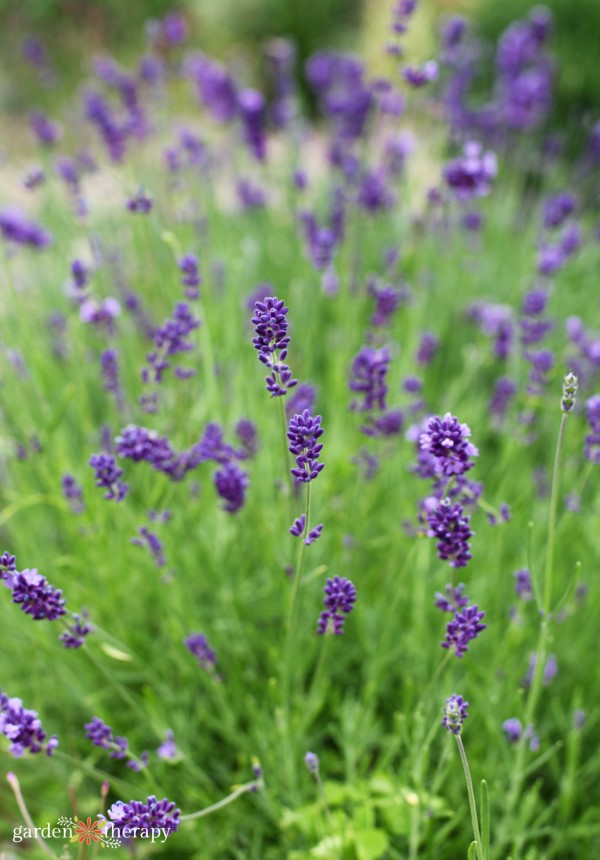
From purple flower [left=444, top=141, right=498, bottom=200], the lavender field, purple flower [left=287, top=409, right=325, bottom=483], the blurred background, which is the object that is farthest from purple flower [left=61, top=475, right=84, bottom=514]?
the blurred background

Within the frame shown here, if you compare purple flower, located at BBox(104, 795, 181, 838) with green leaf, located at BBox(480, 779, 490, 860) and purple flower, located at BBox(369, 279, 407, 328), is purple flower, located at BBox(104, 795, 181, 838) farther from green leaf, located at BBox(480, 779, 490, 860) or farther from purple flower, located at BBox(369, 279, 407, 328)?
purple flower, located at BBox(369, 279, 407, 328)

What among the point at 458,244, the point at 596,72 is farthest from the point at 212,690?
the point at 596,72

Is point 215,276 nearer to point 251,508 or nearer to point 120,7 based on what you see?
point 251,508

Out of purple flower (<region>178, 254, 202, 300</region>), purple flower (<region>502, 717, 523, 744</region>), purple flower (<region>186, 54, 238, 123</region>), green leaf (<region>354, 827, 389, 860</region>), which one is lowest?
green leaf (<region>354, 827, 389, 860</region>)

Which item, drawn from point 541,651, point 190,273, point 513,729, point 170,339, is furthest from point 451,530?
point 190,273

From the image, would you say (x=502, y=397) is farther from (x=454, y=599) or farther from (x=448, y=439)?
(x=448, y=439)

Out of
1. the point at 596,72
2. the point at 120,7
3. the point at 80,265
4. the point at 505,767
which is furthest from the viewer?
the point at 120,7

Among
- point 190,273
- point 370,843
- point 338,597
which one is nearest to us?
point 338,597
